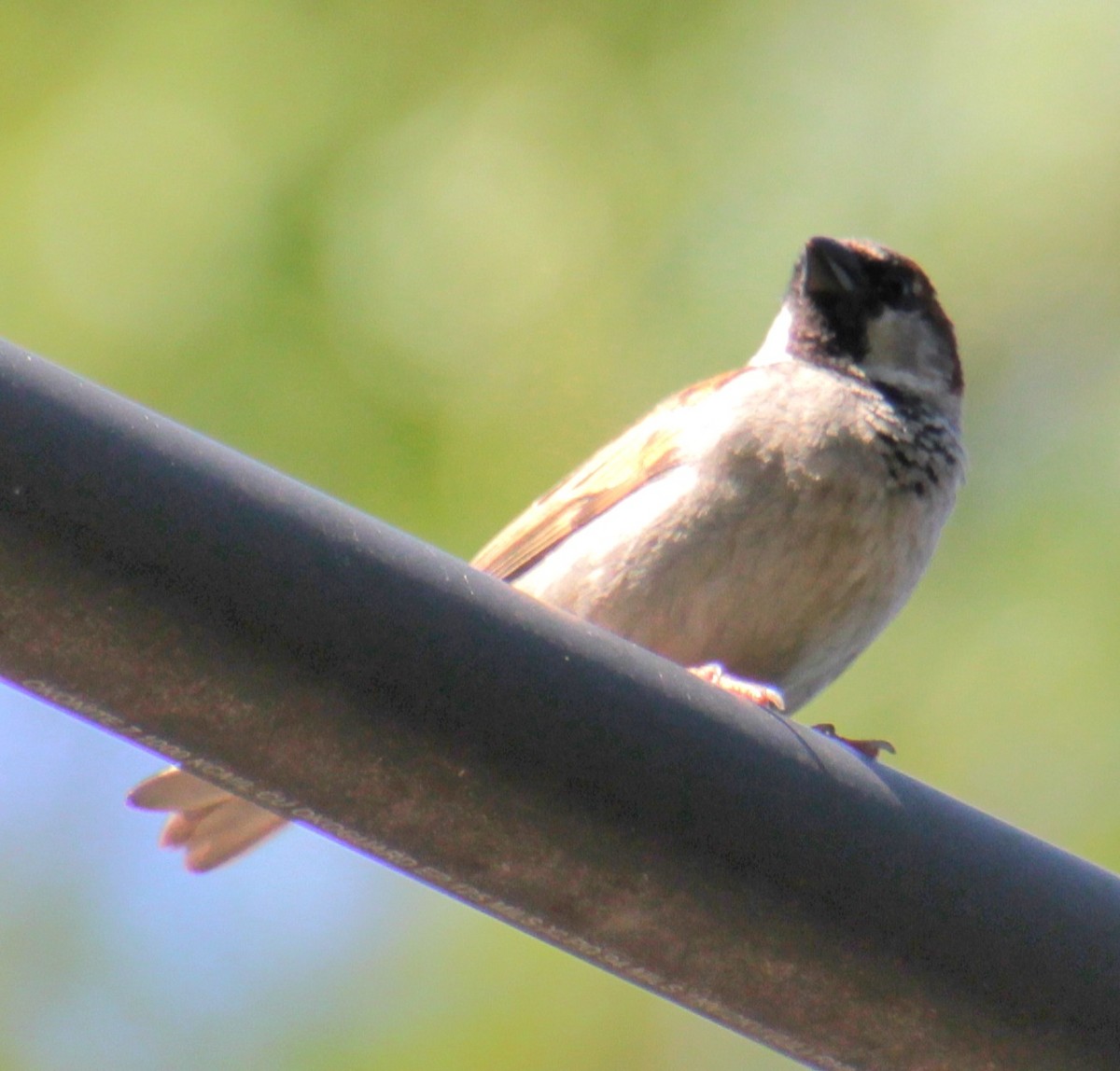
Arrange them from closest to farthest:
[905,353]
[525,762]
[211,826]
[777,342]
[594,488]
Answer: [525,762] → [211,826] → [594,488] → [905,353] → [777,342]

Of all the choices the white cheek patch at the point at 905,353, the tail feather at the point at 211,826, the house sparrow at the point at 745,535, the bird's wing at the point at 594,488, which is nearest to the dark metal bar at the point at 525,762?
the house sparrow at the point at 745,535

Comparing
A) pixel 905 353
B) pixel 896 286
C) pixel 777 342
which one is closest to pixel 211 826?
pixel 777 342

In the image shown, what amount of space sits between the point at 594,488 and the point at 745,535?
50cm

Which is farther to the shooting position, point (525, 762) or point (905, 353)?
point (905, 353)

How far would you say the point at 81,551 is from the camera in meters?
1.39

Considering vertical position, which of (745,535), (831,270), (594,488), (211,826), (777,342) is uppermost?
(831,270)

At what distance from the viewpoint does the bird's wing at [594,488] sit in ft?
11.7

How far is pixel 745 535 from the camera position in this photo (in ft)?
10.7

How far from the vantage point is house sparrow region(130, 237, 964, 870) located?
10.7ft

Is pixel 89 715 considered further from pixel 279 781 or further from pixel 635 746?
pixel 635 746

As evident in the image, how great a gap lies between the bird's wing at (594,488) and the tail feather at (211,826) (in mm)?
698

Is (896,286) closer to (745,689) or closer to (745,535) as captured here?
(745,535)

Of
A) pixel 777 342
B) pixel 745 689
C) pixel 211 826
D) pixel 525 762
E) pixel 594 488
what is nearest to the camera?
pixel 525 762

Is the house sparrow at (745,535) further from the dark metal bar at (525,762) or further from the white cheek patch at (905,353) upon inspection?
the dark metal bar at (525,762)
